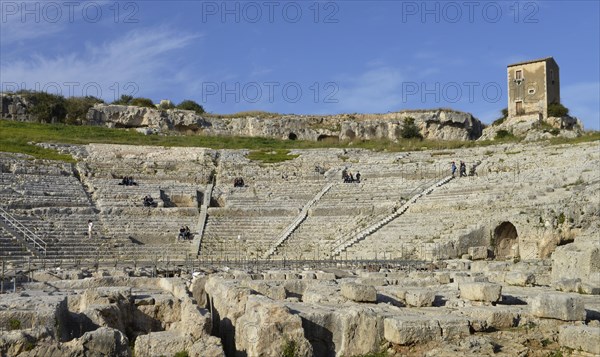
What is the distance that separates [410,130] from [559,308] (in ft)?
169

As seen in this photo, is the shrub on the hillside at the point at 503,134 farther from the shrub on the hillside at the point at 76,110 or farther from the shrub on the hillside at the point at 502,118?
the shrub on the hillside at the point at 76,110

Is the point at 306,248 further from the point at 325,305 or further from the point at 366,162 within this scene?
the point at 325,305

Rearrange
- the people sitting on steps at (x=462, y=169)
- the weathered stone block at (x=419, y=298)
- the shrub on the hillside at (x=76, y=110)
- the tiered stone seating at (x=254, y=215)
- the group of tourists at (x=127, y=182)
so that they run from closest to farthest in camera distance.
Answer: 1. the weathered stone block at (x=419, y=298)
2. the tiered stone seating at (x=254, y=215)
3. the group of tourists at (x=127, y=182)
4. the people sitting on steps at (x=462, y=169)
5. the shrub on the hillside at (x=76, y=110)

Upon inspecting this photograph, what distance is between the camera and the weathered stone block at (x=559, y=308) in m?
8.59

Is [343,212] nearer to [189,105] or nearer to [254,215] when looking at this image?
[254,215]

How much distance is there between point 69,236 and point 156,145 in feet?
68.2

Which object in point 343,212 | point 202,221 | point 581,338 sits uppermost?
point 343,212

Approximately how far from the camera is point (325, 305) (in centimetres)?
943

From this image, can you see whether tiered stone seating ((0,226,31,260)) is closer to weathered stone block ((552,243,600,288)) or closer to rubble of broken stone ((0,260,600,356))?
rubble of broken stone ((0,260,600,356))

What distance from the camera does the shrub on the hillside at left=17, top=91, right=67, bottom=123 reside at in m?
59.9

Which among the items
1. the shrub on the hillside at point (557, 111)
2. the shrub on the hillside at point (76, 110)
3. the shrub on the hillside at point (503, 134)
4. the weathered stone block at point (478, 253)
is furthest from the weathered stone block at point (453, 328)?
the shrub on the hillside at point (76, 110)

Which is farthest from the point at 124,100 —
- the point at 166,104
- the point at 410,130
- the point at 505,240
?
the point at 505,240

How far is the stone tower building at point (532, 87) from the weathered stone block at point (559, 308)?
158 feet

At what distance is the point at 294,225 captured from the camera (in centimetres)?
3014
